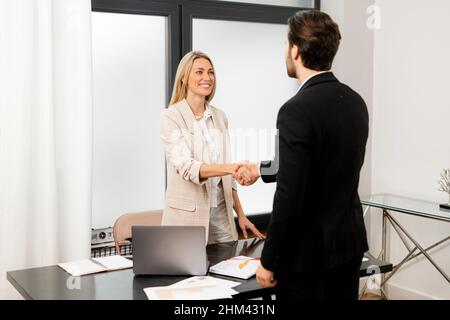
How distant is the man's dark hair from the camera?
6.37ft

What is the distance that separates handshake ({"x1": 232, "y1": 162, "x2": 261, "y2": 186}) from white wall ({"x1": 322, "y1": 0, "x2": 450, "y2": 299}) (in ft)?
5.17

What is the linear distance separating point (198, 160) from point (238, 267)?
805 mm

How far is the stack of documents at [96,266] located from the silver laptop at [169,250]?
Result: 0.15m

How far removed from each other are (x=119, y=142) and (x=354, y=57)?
6.05 ft

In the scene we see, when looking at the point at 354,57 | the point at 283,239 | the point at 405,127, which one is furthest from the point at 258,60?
the point at 283,239

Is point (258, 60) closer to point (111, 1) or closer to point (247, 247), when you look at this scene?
point (111, 1)

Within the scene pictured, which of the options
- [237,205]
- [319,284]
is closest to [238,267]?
[319,284]

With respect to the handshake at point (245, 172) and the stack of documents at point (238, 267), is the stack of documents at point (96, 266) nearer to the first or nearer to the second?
the stack of documents at point (238, 267)

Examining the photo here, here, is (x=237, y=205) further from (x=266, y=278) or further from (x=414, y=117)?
(x=414, y=117)

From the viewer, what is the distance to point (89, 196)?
10.7ft

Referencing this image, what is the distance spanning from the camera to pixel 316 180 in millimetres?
1864

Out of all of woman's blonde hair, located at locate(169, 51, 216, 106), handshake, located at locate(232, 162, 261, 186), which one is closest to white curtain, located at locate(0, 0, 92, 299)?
woman's blonde hair, located at locate(169, 51, 216, 106)

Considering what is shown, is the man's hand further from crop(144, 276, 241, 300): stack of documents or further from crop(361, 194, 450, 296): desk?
crop(361, 194, 450, 296): desk

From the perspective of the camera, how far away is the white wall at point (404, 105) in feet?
12.9
